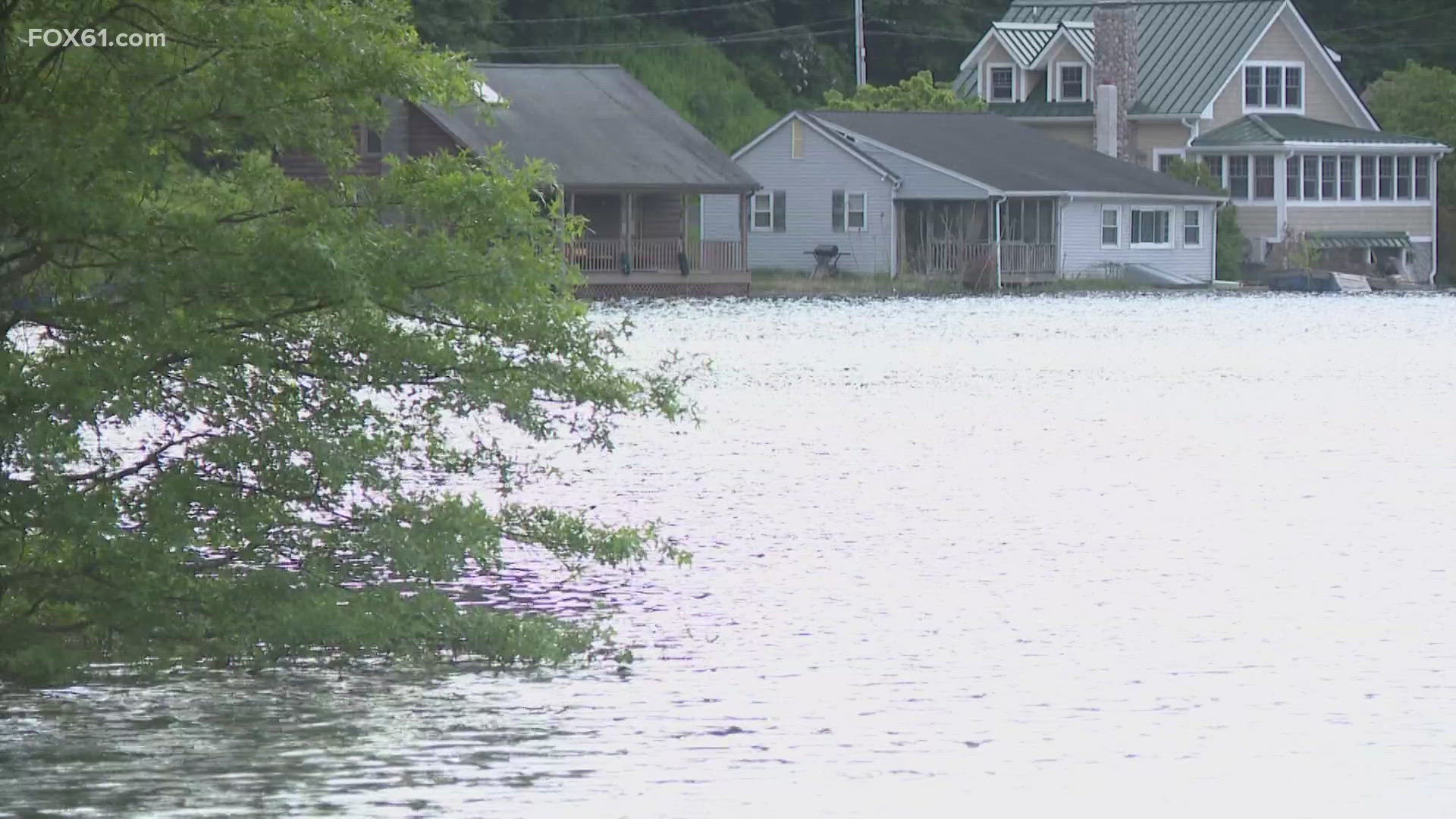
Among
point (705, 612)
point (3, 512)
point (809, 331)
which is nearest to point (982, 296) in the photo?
point (809, 331)

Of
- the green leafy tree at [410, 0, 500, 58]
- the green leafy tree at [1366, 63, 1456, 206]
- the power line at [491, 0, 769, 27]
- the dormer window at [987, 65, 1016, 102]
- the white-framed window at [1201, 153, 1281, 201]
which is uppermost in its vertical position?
the power line at [491, 0, 769, 27]

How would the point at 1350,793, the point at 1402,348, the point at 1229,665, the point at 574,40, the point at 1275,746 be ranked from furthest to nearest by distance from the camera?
the point at 574,40, the point at 1402,348, the point at 1229,665, the point at 1275,746, the point at 1350,793

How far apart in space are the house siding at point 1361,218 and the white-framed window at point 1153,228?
5.90 meters

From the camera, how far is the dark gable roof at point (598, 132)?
196ft

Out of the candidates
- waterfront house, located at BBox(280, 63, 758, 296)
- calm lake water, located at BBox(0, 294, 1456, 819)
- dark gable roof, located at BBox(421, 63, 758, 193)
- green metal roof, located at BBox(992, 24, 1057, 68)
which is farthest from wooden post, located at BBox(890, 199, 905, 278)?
calm lake water, located at BBox(0, 294, 1456, 819)

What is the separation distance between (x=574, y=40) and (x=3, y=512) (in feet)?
253

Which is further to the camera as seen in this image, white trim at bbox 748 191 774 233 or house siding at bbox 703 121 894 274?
white trim at bbox 748 191 774 233

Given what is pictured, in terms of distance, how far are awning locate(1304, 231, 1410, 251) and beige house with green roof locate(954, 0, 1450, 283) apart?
0.18 feet

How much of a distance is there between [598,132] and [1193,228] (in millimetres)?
20406

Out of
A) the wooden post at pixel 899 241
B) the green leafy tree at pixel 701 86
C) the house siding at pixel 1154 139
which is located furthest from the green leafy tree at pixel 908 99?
the wooden post at pixel 899 241

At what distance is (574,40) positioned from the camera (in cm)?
8788

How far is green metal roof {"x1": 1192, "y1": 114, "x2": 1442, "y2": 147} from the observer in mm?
75312

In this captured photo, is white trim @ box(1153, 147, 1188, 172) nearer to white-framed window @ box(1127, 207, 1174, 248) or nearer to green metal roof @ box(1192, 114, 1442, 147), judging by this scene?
green metal roof @ box(1192, 114, 1442, 147)

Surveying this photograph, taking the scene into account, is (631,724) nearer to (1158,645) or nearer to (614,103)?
(1158,645)
